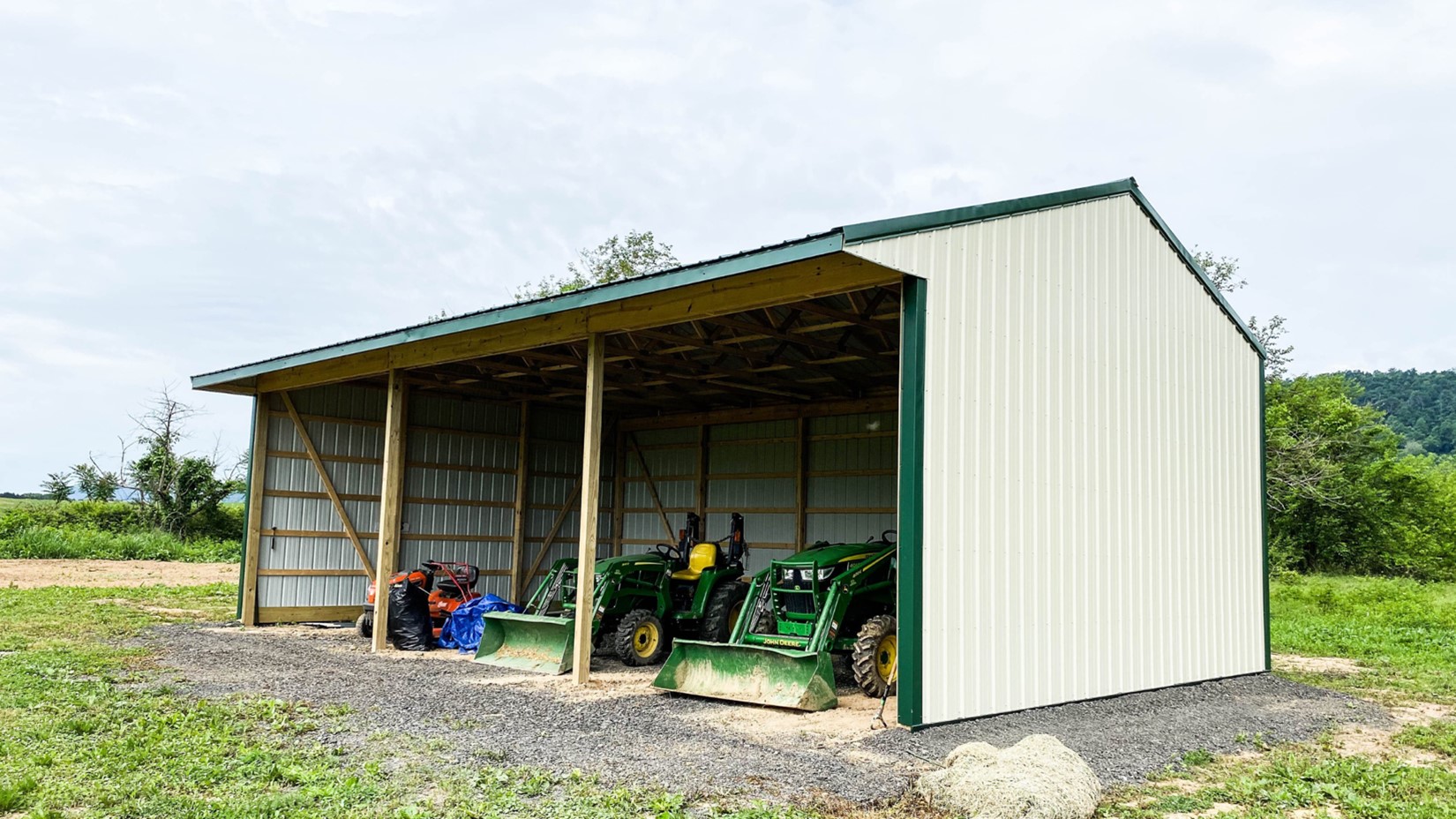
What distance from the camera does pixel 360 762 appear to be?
546 cm

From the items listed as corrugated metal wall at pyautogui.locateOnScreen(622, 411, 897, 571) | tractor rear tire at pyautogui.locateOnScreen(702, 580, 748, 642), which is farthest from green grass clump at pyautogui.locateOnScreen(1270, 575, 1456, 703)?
tractor rear tire at pyautogui.locateOnScreen(702, 580, 748, 642)

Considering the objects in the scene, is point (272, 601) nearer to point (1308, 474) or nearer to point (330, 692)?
point (330, 692)

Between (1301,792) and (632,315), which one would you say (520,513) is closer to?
(632,315)

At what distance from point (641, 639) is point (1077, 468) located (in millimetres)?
4311

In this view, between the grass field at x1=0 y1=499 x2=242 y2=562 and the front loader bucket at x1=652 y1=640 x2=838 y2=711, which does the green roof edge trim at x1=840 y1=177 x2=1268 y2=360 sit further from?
the grass field at x1=0 y1=499 x2=242 y2=562

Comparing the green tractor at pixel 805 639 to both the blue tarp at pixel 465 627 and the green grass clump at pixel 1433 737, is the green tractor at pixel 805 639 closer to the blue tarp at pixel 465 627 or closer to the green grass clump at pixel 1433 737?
the green grass clump at pixel 1433 737

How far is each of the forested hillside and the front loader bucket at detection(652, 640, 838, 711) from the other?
49651 mm

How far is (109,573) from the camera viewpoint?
19172mm

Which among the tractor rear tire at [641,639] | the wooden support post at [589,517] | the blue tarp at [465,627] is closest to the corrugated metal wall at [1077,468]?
the wooden support post at [589,517]

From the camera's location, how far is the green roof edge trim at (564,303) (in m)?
6.78

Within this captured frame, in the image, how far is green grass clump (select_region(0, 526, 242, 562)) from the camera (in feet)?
70.2

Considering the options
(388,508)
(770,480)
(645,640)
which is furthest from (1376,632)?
(388,508)

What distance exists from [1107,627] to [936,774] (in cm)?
378

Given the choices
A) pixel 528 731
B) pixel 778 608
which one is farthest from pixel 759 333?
pixel 528 731
